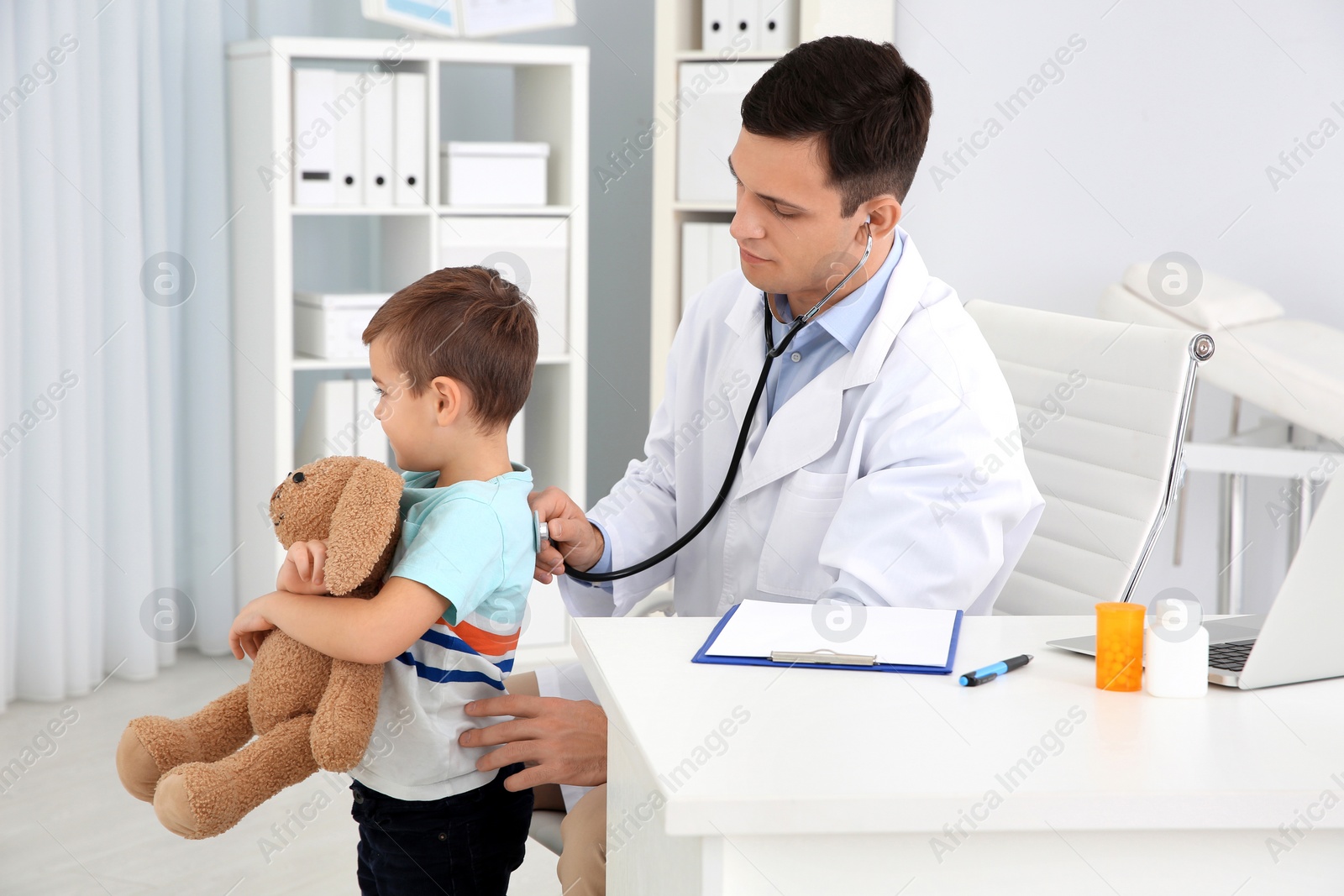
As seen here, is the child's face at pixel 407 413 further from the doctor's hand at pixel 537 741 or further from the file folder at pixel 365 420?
the file folder at pixel 365 420

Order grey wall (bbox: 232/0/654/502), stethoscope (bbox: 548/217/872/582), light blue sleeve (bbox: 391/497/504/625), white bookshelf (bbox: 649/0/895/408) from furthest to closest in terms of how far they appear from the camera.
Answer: grey wall (bbox: 232/0/654/502) < white bookshelf (bbox: 649/0/895/408) < stethoscope (bbox: 548/217/872/582) < light blue sleeve (bbox: 391/497/504/625)

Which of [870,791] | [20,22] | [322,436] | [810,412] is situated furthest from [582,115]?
[870,791]

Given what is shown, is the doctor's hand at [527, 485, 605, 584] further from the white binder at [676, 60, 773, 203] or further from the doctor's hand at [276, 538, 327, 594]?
the white binder at [676, 60, 773, 203]

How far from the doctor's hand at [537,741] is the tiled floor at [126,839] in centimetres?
88

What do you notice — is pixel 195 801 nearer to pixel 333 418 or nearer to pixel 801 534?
pixel 801 534

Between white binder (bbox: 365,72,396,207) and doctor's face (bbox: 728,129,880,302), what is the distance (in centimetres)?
138

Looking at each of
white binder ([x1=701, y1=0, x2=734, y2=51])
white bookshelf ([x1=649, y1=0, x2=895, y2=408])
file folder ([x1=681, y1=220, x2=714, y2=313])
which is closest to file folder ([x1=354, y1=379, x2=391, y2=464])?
white bookshelf ([x1=649, y1=0, x2=895, y2=408])

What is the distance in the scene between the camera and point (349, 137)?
Result: 2.55 metres

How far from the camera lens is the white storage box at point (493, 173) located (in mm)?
2650

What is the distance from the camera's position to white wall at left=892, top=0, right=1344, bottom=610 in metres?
2.56

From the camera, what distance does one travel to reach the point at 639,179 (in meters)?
3.28

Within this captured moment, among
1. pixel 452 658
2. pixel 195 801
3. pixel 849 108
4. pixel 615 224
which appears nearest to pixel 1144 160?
pixel 615 224

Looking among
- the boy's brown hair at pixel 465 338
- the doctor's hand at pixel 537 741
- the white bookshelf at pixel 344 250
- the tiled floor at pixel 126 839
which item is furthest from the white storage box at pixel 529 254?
the doctor's hand at pixel 537 741

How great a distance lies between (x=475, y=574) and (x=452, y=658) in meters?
0.12
